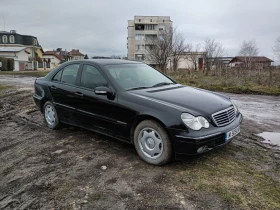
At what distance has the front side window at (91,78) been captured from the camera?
478 cm

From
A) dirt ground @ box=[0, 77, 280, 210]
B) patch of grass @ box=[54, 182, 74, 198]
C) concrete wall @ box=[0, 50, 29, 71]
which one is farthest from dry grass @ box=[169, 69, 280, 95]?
concrete wall @ box=[0, 50, 29, 71]

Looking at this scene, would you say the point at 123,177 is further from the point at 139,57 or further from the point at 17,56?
the point at 139,57

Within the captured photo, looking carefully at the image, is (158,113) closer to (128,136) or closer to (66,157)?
(128,136)

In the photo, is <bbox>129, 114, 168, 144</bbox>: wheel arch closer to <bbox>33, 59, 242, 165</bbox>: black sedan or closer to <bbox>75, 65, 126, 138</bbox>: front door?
<bbox>33, 59, 242, 165</bbox>: black sedan

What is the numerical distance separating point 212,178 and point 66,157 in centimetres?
236

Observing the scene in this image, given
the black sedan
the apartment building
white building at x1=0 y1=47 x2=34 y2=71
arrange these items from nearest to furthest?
the black sedan < white building at x1=0 y1=47 x2=34 y2=71 < the apartment building

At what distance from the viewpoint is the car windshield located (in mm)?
4688

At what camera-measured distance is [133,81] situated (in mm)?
4809

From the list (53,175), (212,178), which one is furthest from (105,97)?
(212,178)

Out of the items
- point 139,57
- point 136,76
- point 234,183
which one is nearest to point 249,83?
point 136,76

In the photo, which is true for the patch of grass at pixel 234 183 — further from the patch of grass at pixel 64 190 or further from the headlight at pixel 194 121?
the patch of grass at pixel 64 190

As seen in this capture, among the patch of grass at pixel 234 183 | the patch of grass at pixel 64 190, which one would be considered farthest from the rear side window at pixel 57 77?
the patch of grass at pixel 234 183

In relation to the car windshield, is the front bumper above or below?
below

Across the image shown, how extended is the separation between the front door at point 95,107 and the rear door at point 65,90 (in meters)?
0.21
